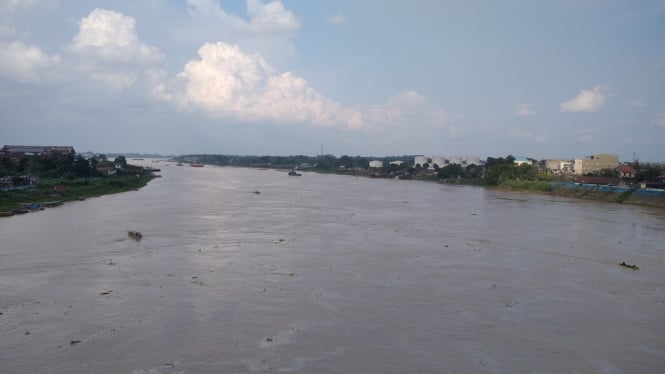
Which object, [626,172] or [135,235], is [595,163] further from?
[135,235]

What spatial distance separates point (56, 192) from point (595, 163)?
121 ft

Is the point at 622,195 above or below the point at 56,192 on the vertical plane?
above

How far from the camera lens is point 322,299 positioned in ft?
21.5

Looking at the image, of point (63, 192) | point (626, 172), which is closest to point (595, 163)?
point (626, 172)

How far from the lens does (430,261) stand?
9.17m

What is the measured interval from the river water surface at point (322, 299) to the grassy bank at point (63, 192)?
3464 mm

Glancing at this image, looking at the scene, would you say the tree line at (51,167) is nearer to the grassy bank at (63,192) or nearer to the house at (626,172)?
the grassy bank at (63,192)

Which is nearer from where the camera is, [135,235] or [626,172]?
[135,235]

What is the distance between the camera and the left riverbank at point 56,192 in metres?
15.2

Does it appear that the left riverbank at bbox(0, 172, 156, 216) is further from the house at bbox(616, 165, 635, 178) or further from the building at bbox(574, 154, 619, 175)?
the building at bbox(574, 154, 619, 175)

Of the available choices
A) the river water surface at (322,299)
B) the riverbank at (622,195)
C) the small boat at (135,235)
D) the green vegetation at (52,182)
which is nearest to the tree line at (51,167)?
the green vegetation at (52,182)

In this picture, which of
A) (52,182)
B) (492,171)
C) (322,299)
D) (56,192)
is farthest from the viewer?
(492,171)

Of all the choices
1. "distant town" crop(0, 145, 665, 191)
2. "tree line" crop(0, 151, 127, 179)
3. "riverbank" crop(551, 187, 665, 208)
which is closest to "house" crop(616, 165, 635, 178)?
"distant town" crop(0, 145, 665, 191)

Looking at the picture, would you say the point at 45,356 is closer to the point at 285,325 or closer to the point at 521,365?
the point at 285,325
